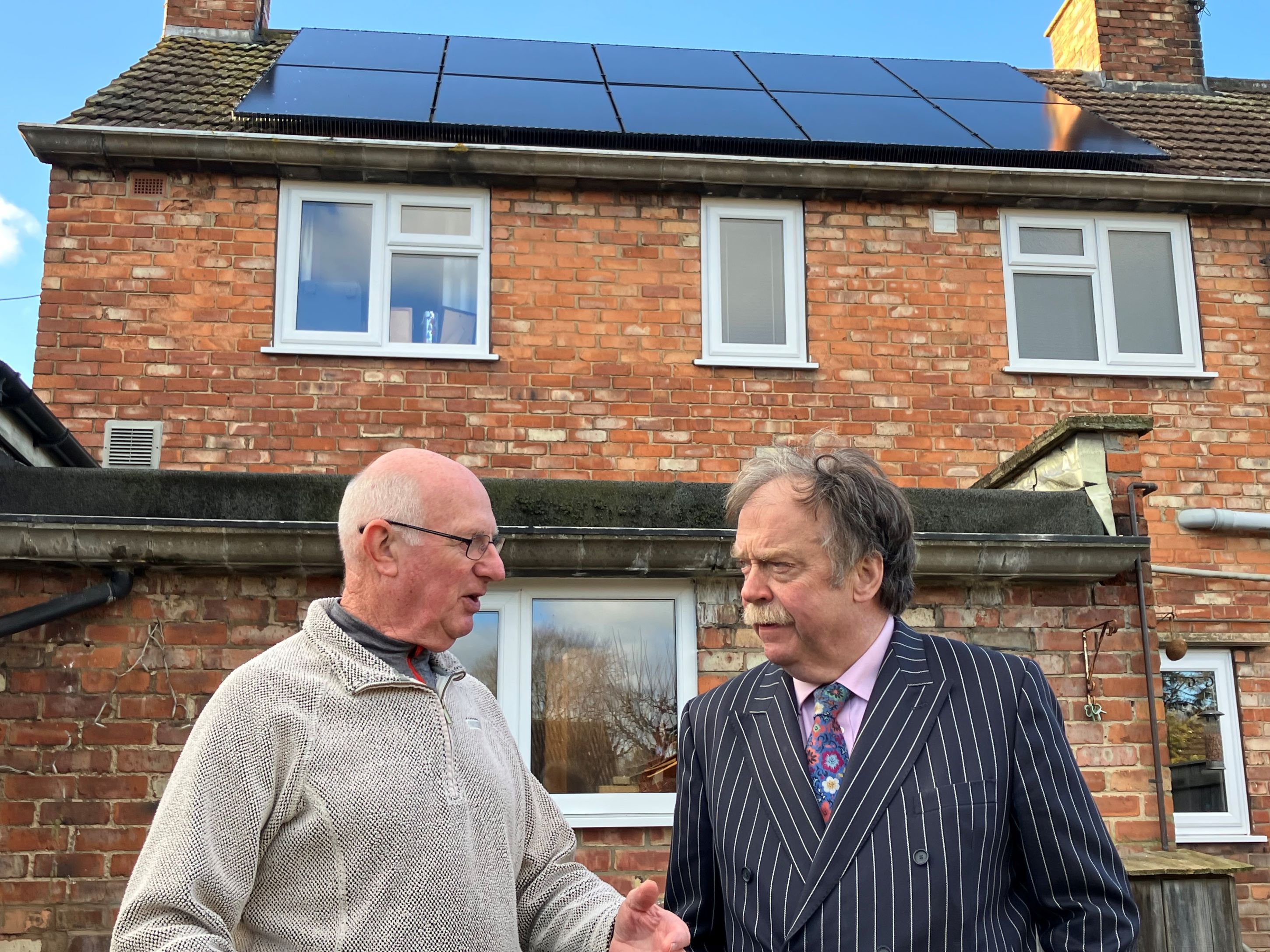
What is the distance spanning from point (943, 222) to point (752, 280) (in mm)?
1590

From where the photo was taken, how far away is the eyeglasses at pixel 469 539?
97.1 inches

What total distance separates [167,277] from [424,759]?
700cm

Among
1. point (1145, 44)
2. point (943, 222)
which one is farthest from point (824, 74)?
point (1145, 44)

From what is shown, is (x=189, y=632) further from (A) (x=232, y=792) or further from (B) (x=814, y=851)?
(B) (x=814, y=851)

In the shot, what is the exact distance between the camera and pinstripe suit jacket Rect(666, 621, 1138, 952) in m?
2.19

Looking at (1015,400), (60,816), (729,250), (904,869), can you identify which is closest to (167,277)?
(729,250)

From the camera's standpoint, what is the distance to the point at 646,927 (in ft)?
7.96

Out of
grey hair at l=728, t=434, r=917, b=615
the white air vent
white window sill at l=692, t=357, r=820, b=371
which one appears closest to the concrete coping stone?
grey hair at l=728, t=434, r=917, b=615

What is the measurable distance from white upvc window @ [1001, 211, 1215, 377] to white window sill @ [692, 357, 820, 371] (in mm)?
1670

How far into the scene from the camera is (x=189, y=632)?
4785 millimetres

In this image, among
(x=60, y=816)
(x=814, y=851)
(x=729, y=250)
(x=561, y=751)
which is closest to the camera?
(x=814, y=851)

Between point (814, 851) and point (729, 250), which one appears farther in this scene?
point (729, 250)

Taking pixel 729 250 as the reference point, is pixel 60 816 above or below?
below

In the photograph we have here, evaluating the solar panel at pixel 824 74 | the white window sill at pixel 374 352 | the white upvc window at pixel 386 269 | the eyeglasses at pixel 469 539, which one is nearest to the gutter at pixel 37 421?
the white window sill at pixel 374 352
